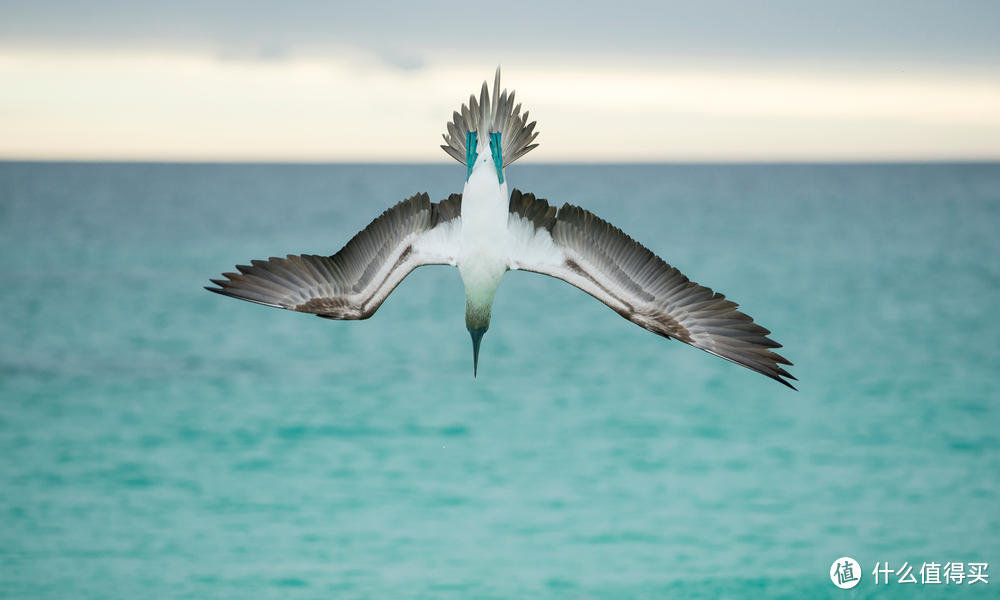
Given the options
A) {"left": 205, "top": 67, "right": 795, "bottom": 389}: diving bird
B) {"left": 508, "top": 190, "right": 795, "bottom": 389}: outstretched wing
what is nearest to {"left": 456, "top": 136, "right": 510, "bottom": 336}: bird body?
{"left": 205, "top": 67, "right": 795, "bottom": 389}: diving bird

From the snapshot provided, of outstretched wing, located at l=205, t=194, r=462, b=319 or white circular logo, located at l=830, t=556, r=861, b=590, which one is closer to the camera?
outstretched wing, located at l=205, t=194, r=462, b=319

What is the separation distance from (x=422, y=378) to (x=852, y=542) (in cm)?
1421

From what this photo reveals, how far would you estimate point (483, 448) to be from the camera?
27281 mm

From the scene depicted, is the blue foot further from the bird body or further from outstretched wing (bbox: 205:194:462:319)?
outstretched wing (bbox: 205:194:462:319)

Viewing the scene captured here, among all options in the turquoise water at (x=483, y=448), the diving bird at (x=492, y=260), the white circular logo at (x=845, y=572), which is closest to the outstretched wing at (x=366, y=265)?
the diving bird at (x=492, y=260)

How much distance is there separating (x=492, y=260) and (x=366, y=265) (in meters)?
1.34

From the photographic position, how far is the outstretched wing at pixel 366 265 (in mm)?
11477

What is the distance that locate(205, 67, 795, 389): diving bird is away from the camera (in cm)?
1094

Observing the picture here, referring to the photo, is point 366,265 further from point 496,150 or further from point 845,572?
point 845,572

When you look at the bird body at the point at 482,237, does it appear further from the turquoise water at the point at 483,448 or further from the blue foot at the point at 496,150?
the turquoise water at the point at 483,448

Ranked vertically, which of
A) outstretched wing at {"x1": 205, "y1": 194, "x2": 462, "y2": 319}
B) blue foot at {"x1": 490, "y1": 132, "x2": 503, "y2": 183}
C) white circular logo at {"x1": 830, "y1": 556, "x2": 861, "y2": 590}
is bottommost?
white circular logo at {"x1": 830, "y1": 556, "x2": 861, "y2": 590}

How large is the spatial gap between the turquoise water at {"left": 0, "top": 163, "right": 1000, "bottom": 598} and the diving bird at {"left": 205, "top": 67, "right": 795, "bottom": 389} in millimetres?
9459

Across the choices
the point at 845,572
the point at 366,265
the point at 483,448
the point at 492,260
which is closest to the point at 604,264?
the point at 492,260

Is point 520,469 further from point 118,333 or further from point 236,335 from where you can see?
point 118,333
